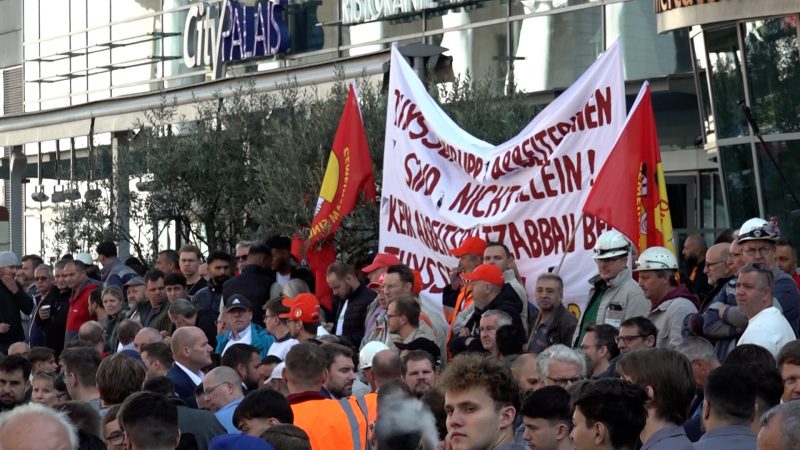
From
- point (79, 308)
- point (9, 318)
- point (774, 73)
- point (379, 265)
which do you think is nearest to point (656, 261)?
point (379, 265)

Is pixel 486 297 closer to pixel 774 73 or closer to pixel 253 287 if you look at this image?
pixel 253 287

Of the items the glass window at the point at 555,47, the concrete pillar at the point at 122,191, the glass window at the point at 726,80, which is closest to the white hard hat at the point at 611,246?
the glass window at the point at 726,80

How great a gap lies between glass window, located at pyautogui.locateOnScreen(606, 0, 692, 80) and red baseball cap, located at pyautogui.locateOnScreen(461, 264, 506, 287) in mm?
9780

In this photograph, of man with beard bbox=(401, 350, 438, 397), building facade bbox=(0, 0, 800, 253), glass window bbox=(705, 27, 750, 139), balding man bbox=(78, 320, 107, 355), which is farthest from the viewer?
building facade bbox=(0, 0, 800, 253)

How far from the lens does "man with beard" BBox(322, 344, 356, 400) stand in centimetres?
928

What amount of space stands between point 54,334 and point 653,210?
25.5 feet

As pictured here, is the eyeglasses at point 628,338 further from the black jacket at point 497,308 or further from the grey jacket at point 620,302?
the black jacket at point 497,308

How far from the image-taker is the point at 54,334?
56.2 ft

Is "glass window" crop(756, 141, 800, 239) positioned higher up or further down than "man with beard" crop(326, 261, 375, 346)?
higher up

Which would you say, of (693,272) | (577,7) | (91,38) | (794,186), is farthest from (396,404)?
(91,38)

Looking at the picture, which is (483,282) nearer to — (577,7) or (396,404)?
(396,404)

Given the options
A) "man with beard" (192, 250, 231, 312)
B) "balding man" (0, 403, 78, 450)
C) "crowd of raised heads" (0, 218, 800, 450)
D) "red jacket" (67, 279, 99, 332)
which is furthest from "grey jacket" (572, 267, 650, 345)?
"red jacket" (67, 279, 99, 332)

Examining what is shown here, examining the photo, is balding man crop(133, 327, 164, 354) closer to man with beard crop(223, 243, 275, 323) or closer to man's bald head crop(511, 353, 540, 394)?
man with beard crop(223, 243, 275, 323)

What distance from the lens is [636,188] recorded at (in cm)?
1212
